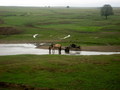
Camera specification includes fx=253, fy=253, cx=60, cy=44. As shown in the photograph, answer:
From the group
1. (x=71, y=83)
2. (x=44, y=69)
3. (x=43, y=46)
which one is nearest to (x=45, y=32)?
(x=43, y=46)

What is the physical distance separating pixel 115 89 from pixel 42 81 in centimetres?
626

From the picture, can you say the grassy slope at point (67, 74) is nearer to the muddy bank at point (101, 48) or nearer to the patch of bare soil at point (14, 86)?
the patch of bare soil at point (14, 86)

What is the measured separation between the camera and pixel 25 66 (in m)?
26.8

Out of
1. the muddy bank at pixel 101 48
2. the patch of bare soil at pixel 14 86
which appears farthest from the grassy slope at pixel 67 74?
the muddy bank at pixel 101 48

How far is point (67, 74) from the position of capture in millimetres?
24328

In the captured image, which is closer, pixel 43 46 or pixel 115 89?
pixel 115 89

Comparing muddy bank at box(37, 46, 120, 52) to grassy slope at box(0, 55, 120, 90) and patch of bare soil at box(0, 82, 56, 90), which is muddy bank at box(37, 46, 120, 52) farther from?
patch of bare soil at box(0, 82, 56, 90)

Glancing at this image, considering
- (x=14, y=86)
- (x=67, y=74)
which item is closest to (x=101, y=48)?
(x=67, y=74)

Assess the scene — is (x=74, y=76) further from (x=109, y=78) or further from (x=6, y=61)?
(x=6, y=61)

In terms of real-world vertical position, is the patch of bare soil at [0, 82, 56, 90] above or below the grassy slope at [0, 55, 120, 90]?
below

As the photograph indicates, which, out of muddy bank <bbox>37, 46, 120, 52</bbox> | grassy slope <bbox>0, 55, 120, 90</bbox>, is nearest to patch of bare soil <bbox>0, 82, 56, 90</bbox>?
grassy slope <bbox>0, 55, 120, 90</bbox>

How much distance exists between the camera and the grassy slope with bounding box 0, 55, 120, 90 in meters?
21.4

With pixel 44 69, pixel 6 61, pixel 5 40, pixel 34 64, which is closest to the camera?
pixel 44 69

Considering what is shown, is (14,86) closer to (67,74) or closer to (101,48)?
(67,74)
